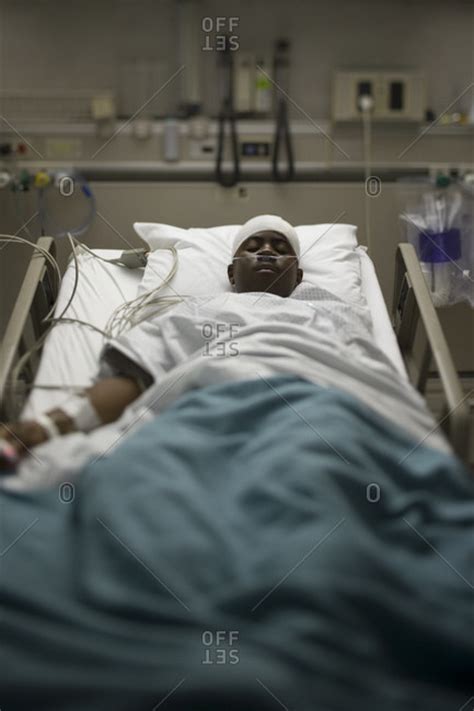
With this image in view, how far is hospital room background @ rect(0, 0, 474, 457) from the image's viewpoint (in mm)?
1439

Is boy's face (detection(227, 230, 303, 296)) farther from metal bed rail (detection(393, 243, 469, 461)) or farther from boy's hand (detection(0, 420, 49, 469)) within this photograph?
boy's hand (detection(0, 420, 49, 469))

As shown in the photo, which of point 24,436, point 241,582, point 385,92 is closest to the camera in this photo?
point 241,582

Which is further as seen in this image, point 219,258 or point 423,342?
point 219,258

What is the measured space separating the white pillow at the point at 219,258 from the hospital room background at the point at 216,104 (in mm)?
56

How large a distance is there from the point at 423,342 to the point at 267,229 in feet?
1.24

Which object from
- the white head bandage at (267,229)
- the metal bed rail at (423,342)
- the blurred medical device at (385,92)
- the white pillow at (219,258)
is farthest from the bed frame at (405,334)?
the blurred medical device at (385,92)

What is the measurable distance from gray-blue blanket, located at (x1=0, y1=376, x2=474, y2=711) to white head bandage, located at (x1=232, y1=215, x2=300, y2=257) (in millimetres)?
666

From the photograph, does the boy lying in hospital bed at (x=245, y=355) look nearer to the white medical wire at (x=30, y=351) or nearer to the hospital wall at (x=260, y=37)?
the white medical wire at (x=30, y=351)

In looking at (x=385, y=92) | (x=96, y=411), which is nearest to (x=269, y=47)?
(x=385, y=92)

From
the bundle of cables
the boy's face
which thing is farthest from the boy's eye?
the bundle of cables

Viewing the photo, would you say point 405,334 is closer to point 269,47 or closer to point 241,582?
point 269,47

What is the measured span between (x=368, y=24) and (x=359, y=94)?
0.14 m

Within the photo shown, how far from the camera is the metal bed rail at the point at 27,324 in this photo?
1.18m

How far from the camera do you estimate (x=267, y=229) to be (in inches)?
63.6
